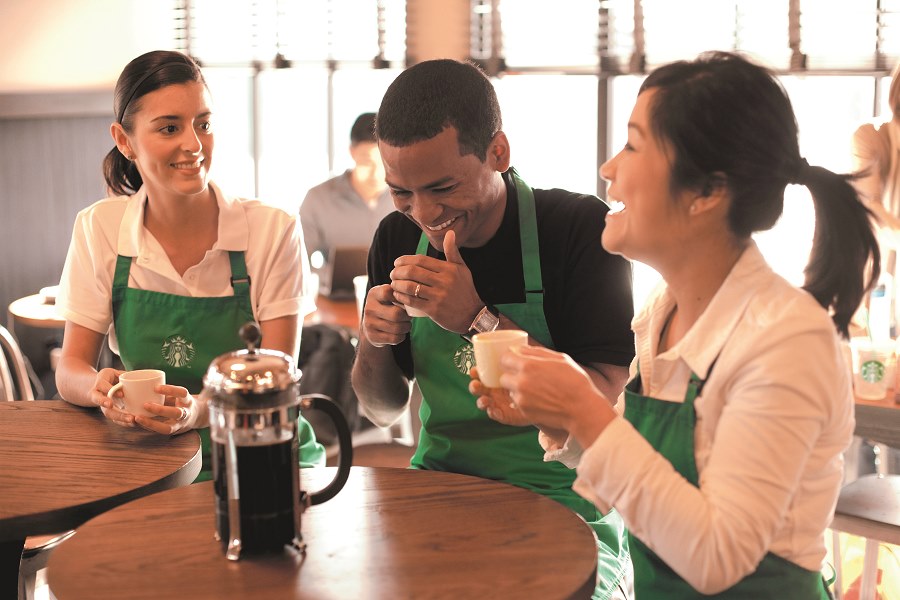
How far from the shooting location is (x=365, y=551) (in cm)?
141

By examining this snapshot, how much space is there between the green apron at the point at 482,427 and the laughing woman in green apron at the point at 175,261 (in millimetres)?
431

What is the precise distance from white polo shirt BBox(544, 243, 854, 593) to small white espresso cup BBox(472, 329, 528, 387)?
0.75 feet

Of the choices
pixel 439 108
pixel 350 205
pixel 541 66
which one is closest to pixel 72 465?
pixel 439 108

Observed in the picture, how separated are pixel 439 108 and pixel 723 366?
2.65 feet

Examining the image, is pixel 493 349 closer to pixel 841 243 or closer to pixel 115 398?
pixel 841 243

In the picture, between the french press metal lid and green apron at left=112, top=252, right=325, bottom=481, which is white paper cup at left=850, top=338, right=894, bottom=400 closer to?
green apron at left=112, top=252, right=325, bottom=481

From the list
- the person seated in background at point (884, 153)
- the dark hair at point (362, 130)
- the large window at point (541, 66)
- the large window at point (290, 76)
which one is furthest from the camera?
the large window at point (290, 76)

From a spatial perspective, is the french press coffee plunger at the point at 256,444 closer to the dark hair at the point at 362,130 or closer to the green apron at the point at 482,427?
the green apron at the point at 482,427

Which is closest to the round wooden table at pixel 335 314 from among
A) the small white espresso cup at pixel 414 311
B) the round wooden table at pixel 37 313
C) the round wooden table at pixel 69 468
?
the round wooden table at pixel 37 313

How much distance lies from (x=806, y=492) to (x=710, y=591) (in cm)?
19

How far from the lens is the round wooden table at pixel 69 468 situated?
1.59 m

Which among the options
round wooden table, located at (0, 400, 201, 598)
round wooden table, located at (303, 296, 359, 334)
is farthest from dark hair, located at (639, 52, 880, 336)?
round wooden table, located at (303, 296, 359, 334)

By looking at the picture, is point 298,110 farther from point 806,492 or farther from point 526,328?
point 806,492

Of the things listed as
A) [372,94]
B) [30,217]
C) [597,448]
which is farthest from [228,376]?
[372,94]
